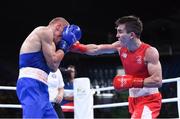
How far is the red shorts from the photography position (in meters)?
2.94

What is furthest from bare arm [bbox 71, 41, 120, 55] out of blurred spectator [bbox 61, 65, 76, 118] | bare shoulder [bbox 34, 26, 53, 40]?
blurred spectator [bbox 61, 65, 76, 118]

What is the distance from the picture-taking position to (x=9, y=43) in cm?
855

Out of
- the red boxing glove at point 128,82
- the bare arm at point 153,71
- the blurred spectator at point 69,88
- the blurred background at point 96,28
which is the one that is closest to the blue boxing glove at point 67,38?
the red boxing glove at point 128,82

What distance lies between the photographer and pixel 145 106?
298cm

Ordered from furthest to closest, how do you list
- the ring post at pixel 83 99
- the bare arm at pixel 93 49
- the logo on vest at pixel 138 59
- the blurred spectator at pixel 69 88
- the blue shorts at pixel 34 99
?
the blurred spectator at pixel 69 88 < the ring post at pixel 83 99 < the bare arm at pixel 93 49 < the logo on vest at pixel 138 59 < the blue shorts at pixel 34 99

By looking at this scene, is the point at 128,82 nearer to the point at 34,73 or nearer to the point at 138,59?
the point at 138,59

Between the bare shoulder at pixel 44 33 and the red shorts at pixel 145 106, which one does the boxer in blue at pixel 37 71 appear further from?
the red shorts at pixel 145 106

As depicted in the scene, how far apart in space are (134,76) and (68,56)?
18.0 feet

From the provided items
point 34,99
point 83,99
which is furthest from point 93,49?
point 34,99

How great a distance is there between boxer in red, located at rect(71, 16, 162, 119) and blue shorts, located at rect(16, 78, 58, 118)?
0.56 metres

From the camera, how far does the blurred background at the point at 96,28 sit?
826 centimetres

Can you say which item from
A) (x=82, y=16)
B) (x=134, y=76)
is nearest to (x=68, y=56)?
(x=82, y=16)

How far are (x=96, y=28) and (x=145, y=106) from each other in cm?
654

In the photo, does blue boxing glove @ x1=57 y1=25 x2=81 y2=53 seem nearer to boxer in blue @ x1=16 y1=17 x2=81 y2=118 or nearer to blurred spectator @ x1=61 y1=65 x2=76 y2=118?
boxer in blue @ x1=16 y1=17 x2=81 y2=118
